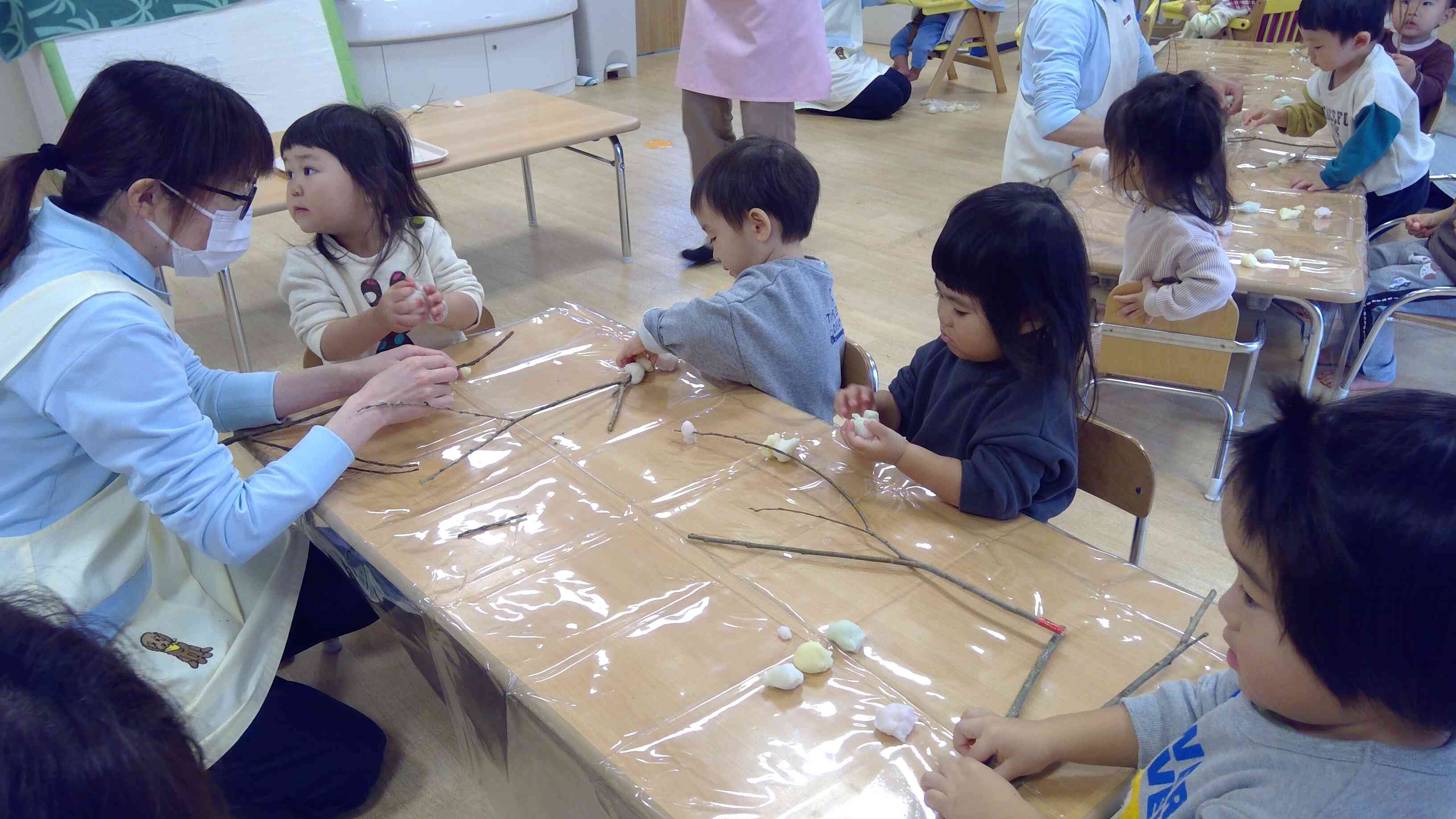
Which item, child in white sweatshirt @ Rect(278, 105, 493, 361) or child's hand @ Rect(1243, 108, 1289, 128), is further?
child's hand @ Rect(1243, 108, 1289, 128)

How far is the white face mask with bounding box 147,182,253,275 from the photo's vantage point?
1312 millimetres

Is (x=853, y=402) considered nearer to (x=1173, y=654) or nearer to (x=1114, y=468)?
(x=1114, y=468)

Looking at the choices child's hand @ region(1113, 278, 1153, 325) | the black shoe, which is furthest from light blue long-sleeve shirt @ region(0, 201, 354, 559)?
the black shoe

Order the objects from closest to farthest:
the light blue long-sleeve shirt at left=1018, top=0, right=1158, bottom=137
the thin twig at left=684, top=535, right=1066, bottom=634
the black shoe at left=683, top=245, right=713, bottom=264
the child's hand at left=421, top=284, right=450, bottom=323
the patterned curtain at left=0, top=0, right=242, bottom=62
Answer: the thin twig at left=684, top=535, right=1066, bottom=634
the child's hand at left=421, top=284, right=450, bottom=323
the light blue long-sleeve shirt at left=1018, top=0, right=1158, bottom=137
the patterned curtain at left=0, top=0, right=242, bottom=62
the black shoe at left=683, top=245, right=713, bottom=264

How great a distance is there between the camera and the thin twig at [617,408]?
145 centimetres

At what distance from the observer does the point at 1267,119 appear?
3070mm

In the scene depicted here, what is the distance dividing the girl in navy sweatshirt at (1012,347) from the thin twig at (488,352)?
70 centimetres

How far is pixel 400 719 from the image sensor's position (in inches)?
70.3

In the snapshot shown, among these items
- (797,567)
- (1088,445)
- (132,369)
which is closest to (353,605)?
(132,369)

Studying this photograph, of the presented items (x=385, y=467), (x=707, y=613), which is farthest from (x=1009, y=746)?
(x=385, y=467)

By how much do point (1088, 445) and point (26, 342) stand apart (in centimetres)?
142

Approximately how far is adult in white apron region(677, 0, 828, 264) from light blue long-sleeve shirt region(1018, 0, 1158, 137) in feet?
3.04

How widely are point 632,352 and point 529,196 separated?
111 inches

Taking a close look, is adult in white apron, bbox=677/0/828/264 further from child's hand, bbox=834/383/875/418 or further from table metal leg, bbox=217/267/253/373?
child's hand, bbox=834/383/875/418
